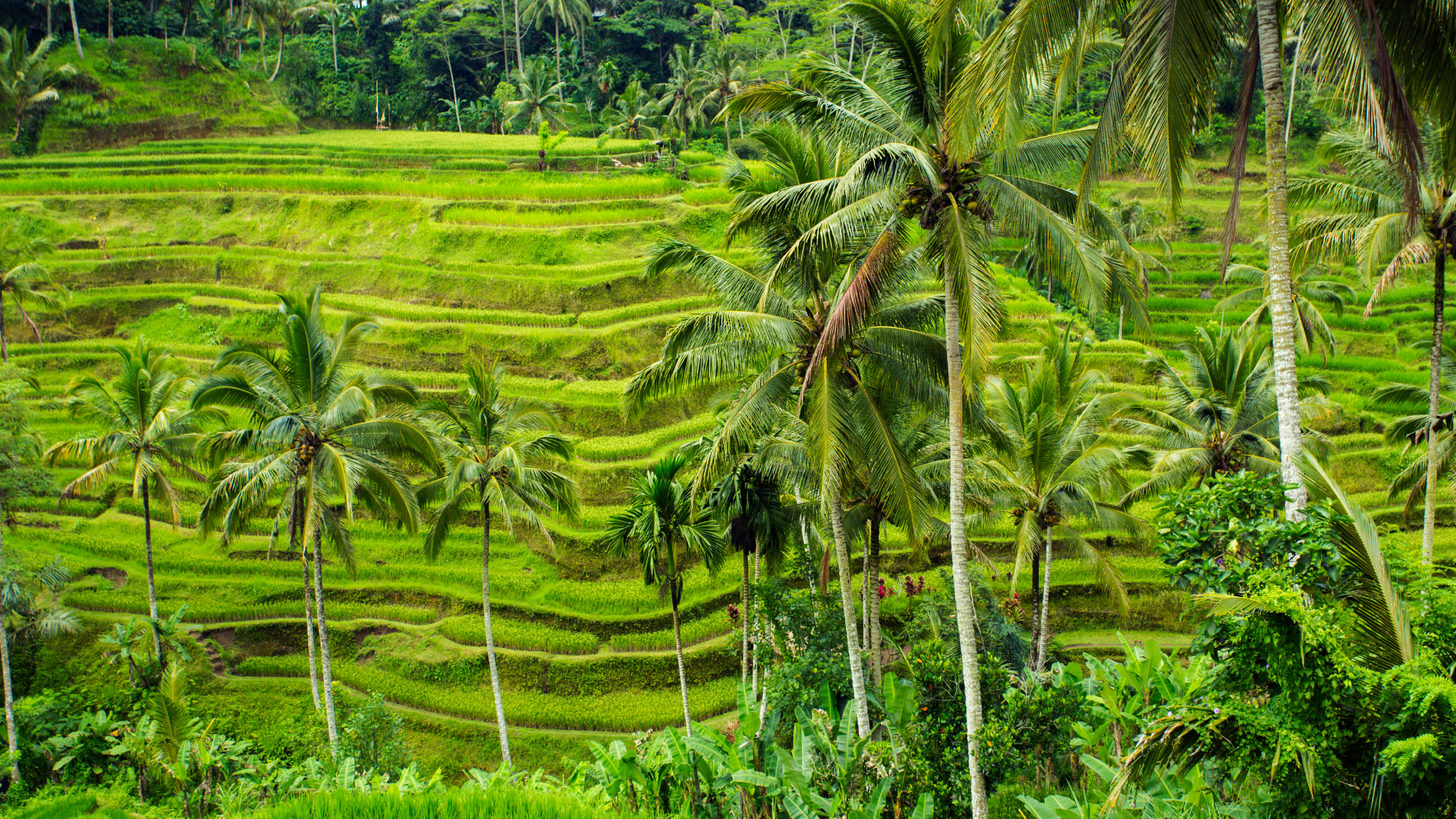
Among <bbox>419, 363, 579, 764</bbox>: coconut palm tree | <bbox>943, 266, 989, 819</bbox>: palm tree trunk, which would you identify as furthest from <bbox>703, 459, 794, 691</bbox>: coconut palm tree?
<bbox>943, 266, 989, 819</bbox>: palm tree trunk

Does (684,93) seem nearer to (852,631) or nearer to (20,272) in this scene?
(20,272)

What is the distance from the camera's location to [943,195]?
9164 mm

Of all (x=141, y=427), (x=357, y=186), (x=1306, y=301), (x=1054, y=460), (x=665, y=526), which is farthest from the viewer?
(x=357, y=186)

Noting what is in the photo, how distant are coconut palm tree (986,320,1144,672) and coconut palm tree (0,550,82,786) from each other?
20.1 metres

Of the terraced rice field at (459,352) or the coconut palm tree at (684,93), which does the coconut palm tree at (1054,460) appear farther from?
the coconut palm tree at (684,93)

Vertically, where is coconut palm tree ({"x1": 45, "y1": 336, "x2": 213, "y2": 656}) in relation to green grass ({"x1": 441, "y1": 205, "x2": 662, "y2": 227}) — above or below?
below

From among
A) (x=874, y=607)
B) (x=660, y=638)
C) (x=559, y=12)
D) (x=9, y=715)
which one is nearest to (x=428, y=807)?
(x=874, y=607)

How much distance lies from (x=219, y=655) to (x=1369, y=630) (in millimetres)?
21655

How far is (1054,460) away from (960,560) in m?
7.02

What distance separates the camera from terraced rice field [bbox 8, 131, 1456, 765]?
18.9 meters

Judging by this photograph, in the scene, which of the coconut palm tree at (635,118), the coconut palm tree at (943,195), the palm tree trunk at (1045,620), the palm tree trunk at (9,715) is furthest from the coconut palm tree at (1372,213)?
the coconut palm tree at (635,118)

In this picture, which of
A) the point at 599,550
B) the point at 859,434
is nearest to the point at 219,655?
the point at 599,550

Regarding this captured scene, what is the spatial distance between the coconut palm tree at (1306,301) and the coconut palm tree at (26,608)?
28914mm

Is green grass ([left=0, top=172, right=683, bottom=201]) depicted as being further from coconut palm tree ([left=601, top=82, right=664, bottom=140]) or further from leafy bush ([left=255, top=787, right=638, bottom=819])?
leafy bush ([left=255, top=787, right=638, bottom=819])
